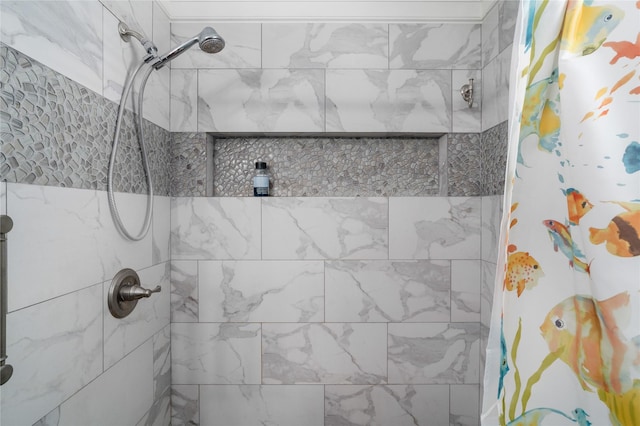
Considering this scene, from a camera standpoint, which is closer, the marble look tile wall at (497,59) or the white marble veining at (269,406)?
the marble look tile wall at (497,59)

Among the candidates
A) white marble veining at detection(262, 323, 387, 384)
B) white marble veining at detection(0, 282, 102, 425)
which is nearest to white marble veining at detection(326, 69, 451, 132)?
white marble veining at detection(262, 323, 387, 384)

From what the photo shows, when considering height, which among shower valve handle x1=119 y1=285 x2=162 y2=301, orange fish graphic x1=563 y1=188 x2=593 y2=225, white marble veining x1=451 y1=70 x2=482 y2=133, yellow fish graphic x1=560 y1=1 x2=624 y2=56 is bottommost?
shower valve handle x1=119 y1=285 x2=162 y2=301

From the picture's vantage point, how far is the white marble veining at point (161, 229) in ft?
4.49

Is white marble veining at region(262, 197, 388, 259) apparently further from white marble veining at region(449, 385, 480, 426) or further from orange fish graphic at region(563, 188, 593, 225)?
orange fish graphic at region(563, 188, 593, 225)

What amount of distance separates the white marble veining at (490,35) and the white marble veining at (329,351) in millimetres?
1215

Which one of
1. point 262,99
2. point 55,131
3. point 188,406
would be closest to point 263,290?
point 188,406

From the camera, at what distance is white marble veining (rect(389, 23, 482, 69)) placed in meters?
1.48

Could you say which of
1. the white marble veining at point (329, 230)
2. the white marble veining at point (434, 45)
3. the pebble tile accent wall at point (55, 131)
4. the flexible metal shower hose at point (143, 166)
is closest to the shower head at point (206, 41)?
the flexible metal shower hose at point (143, 166)

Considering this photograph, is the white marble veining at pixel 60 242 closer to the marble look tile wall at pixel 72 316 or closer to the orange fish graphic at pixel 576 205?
the marble look tile wall at pixel 72 316

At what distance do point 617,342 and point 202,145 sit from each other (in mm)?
1470

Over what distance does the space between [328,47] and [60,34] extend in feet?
3.15

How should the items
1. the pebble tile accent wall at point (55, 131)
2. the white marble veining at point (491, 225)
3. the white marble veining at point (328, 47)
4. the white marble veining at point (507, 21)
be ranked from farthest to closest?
the white marble veining at point (328, 47), the white marble veining at point (491, 225), the white marble veining at point (507, 21), the pebble tile accent wall at point (55, 131)

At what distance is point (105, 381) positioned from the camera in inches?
41.8

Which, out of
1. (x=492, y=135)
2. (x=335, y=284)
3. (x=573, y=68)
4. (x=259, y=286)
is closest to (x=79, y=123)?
(x=259, y=286)
